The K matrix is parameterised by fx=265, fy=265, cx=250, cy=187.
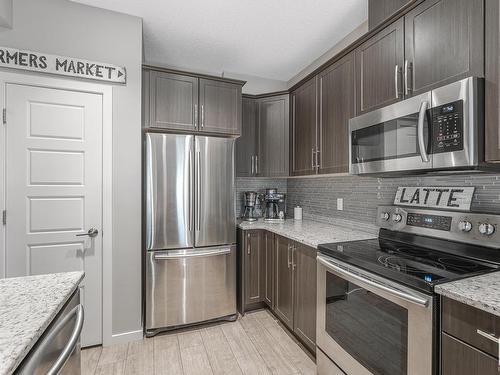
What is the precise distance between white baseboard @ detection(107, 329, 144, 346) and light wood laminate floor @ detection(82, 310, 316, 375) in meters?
0.04

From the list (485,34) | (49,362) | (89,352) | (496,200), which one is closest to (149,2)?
(485,34)

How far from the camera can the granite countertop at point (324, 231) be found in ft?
6.66

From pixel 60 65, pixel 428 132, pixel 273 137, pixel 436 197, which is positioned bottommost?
pixel 436 197

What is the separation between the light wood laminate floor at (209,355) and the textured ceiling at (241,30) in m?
2.73

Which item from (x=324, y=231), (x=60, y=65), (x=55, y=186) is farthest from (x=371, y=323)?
(x=60, y=65)

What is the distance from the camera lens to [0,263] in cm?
192

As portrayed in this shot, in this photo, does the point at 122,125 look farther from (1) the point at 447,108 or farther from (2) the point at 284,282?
(1) the point at 447,108

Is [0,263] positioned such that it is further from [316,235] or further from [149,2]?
[316,235]

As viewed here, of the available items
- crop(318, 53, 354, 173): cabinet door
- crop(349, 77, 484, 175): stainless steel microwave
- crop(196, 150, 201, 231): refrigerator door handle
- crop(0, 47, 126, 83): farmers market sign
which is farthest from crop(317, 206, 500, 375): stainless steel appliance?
crop(0, 47, 126, 83): farmers market sign

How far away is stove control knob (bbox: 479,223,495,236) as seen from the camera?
4.25 ft

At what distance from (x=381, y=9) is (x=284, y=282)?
2.23 m

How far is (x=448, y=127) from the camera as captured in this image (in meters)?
1.28

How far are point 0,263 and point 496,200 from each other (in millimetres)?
3198

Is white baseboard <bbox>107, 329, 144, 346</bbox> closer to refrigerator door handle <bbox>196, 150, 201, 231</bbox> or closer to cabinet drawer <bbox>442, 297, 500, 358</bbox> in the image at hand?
refrigerator door handle <bbox>196, 150, 201, 231</bbox>
